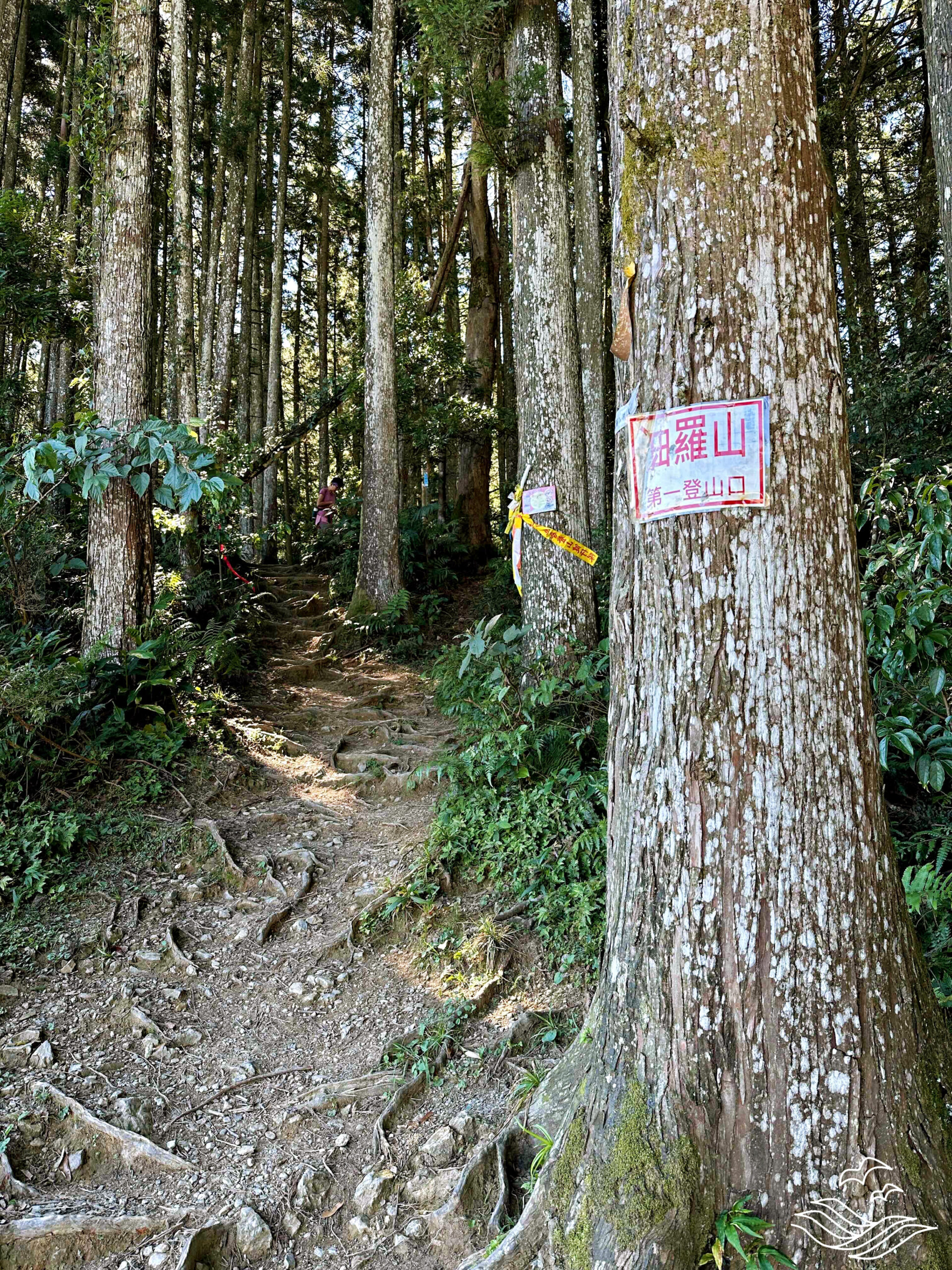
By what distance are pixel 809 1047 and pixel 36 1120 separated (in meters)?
3.19

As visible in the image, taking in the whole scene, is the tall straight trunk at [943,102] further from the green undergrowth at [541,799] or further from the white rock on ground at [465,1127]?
the white rock on ground at [465,1127]

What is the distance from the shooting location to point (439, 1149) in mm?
3305

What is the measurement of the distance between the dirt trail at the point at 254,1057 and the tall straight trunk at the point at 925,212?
1070 cm

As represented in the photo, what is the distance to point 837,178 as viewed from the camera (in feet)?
43.1

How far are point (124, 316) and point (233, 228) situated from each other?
8962 millimetres

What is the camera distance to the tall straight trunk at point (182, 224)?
9.34 m

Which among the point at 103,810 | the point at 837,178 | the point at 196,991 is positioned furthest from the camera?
the point at 837,178

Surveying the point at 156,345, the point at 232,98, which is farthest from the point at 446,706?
the point at 232,98

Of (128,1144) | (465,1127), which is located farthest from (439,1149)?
(128,1144)

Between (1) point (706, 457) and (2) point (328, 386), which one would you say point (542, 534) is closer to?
(1) point (706, 457)

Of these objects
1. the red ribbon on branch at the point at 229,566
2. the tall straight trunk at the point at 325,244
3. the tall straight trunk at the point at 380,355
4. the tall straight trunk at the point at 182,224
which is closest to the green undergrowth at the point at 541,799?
the tall straight trunk at the point at 380,355

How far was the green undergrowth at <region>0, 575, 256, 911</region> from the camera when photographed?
16.9 feet

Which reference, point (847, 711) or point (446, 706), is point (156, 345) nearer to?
point (446, 706)

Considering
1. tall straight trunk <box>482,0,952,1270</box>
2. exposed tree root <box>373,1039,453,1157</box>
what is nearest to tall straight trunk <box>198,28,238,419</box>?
exposed tree root <box>373,1039,453,1157</box>
